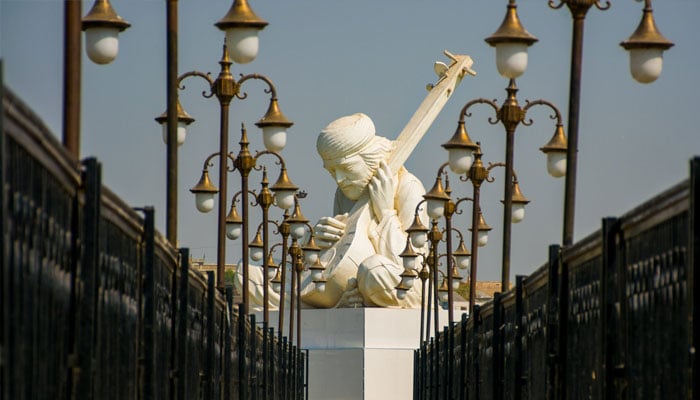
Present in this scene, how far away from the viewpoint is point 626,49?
1722 centimetres

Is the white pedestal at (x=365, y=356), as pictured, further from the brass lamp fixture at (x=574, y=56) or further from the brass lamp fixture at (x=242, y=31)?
the brass lamp fixture at (x=574, y=56)

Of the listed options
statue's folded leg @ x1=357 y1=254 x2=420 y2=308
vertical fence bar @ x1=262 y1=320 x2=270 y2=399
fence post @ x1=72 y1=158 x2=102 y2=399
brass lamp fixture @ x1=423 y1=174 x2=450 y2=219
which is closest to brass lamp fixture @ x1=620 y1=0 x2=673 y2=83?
fence post @ x1=72 y1=158 x2=102 y2=399

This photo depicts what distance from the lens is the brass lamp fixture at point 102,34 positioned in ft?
54.4

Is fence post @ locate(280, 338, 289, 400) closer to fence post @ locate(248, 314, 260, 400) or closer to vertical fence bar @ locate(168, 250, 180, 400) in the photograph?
fence post @ locate(248, 314, 260, 400)

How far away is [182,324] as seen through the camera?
1441 centimetres

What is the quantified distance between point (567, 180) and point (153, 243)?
7.11 metres

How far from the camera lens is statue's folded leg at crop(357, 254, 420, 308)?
5356 cm

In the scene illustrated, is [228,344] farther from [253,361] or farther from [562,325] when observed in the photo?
[562,325]

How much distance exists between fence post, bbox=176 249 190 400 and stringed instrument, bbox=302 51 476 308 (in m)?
40.6

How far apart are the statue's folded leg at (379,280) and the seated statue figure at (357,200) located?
10cm

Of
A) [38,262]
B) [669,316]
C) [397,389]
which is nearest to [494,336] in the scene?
[669,316]

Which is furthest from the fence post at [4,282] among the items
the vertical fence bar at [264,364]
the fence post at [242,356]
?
the vertical fence bar at [264,364]

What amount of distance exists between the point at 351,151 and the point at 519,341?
4031 centimetres

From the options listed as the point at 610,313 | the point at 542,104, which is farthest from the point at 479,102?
the point at 610,313
